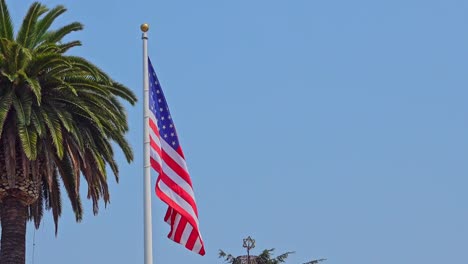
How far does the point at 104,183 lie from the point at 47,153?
286 centimetres

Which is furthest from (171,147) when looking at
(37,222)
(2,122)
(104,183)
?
(37,222)

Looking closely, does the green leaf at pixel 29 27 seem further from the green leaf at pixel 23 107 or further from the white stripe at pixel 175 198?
the white stripe at pixel 175 198

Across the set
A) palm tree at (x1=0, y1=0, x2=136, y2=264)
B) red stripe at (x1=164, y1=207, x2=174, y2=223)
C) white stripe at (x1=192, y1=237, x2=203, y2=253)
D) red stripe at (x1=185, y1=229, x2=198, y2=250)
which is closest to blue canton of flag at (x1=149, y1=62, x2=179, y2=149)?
red stripe at (x1=164, y1=207, x2=174, y2=223)

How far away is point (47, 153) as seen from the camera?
28359mm

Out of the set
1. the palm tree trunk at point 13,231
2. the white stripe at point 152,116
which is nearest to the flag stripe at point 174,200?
the white stripe at point 152,116

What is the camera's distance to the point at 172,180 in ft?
60.7

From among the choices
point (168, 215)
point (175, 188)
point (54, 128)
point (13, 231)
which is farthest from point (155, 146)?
point (13, 231)

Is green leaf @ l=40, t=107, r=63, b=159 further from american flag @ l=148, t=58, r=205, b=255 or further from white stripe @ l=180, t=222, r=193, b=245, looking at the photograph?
white stripe @ l=180, t=222, r=193, b=245

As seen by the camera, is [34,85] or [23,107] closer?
[34,85]

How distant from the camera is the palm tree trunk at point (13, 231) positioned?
2809 cm

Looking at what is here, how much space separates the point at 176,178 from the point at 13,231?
38.2 ft

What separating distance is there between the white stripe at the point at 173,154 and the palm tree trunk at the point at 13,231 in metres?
11.2

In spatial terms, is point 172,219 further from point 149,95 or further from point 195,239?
point 149,95

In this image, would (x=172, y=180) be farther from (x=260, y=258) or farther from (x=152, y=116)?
(x=260, y=258)
